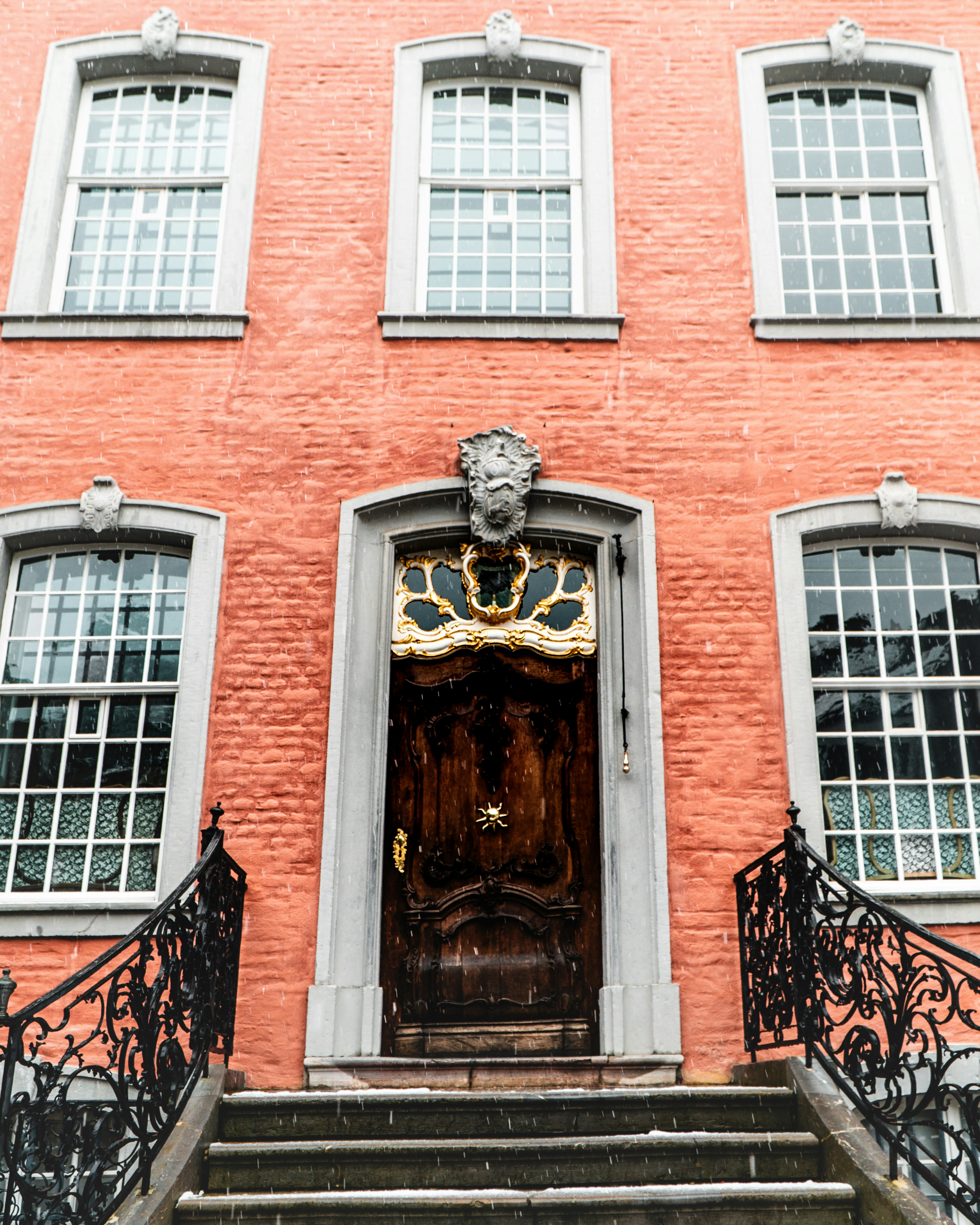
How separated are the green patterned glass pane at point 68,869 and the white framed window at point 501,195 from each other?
371 cm

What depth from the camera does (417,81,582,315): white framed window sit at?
794cm

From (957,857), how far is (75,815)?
506 cm

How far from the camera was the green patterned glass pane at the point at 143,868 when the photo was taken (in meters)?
6.56

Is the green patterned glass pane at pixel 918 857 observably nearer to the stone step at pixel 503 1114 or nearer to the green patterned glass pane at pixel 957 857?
the green patterned glass pane at pixel 957 857

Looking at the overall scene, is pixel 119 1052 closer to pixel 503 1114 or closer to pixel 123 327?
pixel 503 1114

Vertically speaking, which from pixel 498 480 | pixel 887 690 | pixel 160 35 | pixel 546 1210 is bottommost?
pixel 546 1210

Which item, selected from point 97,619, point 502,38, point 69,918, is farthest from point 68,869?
point 502,38

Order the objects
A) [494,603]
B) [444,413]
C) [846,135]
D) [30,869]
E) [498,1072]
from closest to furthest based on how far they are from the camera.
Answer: [498,1072]
[30,869]
[494,603]
[444,413]
[846,135]

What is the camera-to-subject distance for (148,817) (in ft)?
22.0

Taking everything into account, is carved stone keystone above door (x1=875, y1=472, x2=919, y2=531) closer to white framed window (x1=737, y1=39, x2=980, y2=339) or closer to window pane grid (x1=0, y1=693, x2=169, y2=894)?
white framed window (x1=737, y1=39, x2=980, y2=339)

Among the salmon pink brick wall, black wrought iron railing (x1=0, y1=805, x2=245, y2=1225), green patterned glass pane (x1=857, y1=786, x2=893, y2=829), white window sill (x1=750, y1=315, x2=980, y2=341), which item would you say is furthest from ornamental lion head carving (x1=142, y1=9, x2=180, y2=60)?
green patterned glass pane (x1=857, y1=786, x2=893, y2=829)

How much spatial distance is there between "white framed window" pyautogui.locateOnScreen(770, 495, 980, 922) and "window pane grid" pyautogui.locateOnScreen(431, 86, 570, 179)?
3.21 m

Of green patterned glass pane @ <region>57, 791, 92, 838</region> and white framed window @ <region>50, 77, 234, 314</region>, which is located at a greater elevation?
white framed window @ <region>50, 77, 234, 314</region>

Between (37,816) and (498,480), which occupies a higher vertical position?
(498,480)
